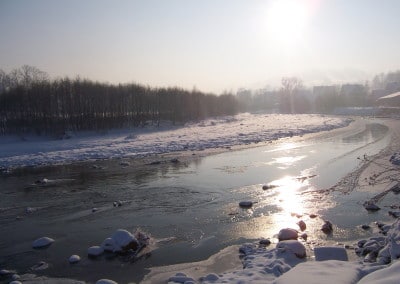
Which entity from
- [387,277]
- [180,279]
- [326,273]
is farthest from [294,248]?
[387,277]

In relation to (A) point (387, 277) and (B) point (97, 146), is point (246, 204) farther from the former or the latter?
(B) point (97, 146)

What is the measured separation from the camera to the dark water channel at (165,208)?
1210 cm

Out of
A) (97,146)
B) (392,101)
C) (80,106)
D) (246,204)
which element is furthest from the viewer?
(392,101)

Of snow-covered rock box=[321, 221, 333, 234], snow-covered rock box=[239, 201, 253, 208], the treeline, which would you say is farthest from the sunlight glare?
the treeline

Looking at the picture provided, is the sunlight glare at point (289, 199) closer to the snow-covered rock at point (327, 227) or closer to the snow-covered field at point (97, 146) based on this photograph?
the snow-covered rock at point (327, 227)

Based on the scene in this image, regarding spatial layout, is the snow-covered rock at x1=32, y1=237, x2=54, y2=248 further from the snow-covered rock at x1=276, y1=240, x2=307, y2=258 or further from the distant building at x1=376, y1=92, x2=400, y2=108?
the distant building at x1=376, y1=92, x2=400, y2=108

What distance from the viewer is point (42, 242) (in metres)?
13.0

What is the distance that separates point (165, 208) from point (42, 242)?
5.53 meters

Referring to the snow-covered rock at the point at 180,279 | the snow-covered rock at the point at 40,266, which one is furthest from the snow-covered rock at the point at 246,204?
the snow-covered rock at the point at 40,266

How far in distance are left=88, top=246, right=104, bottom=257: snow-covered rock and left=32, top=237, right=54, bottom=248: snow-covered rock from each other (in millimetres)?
1999

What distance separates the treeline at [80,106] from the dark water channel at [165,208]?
22.7m

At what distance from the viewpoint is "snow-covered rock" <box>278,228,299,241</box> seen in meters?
12.3

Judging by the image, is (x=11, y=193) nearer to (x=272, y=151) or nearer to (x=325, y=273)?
(x=325, y=273)

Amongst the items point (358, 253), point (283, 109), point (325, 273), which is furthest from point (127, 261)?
point (283, 109)
